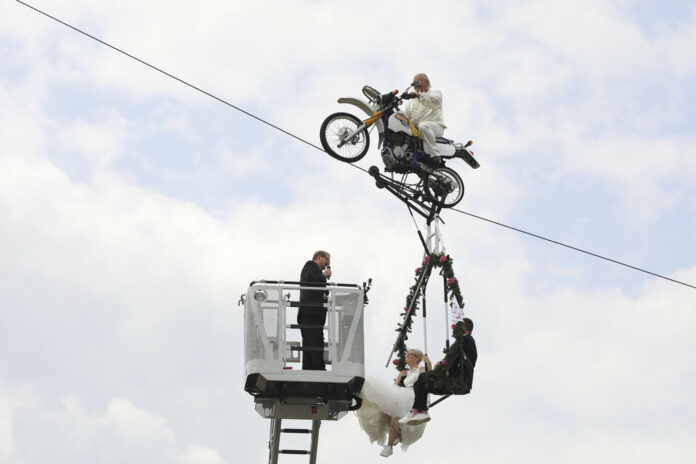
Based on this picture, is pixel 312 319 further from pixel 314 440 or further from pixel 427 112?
pixel 427 112

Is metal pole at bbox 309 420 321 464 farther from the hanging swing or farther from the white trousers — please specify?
the white trousers

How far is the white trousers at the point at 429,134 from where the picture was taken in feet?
58.1

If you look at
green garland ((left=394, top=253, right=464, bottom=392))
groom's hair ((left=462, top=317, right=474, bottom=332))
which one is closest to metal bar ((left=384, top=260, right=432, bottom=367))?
green garland ((left=394, top=253, right=464, bottom=392))

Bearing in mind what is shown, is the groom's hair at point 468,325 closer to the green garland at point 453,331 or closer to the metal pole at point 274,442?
the green garland at point 453,331

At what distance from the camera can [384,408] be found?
16.2 m

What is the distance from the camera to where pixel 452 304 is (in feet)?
53.3

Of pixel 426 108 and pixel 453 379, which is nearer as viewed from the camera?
pixel 453 379

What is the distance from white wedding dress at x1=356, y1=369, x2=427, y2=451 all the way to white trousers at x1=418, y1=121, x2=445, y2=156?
3.27m

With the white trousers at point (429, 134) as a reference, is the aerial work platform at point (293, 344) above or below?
below

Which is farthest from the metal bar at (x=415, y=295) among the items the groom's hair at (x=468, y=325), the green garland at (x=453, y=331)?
the groom's hair at (x=468, y=325)

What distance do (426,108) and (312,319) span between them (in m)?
3.87

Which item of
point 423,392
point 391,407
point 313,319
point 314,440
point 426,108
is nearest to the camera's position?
point 313,319

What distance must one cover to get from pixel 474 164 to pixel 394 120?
1.73m

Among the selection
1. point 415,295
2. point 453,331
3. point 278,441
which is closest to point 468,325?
point 453,331
